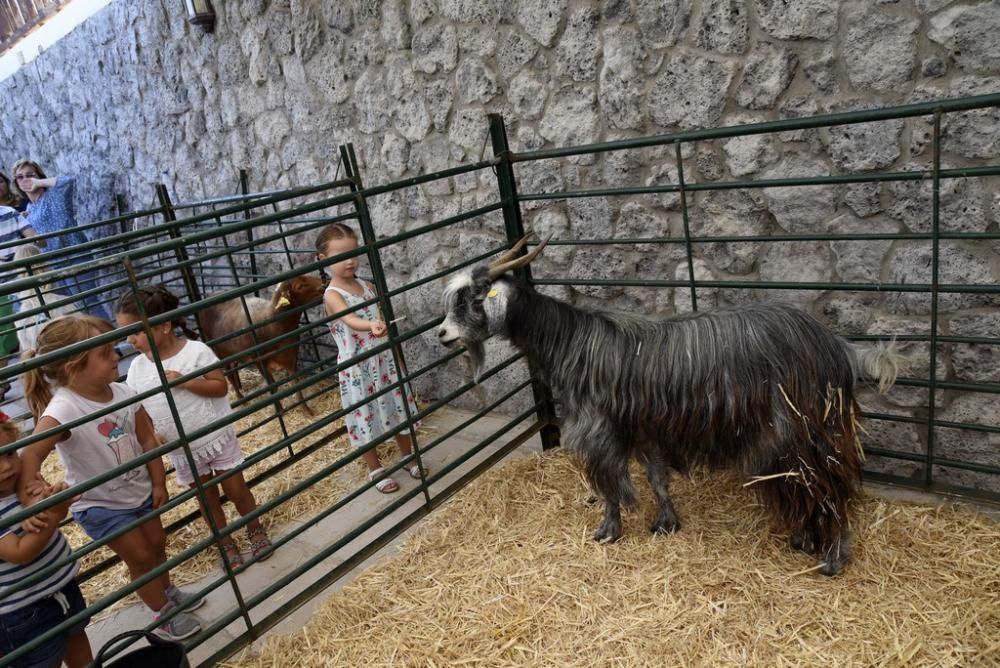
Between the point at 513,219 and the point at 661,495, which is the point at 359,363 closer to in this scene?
the point at 513,219

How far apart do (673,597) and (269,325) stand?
11.1ft

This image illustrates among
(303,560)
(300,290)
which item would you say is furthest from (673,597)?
(300,290)

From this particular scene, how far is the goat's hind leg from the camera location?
3020 millimetres

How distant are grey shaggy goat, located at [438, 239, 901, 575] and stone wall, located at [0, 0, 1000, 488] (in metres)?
0.65

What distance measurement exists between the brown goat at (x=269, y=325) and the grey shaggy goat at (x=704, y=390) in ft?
7.79

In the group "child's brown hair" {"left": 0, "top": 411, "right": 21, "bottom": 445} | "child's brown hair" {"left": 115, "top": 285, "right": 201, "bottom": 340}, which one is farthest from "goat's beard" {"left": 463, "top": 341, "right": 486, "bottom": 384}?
"child's brown hair" {"left": 0, "top": 411, "right": 21, "bottom": 445}

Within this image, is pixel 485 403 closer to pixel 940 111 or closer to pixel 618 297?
pixel 618 297

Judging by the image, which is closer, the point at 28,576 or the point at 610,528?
the point at 28,576

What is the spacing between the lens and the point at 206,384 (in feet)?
10.4

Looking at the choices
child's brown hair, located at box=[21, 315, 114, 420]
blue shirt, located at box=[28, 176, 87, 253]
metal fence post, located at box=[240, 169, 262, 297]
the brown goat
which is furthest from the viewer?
blue shirt, located at box=[28, 176, 87, 253]

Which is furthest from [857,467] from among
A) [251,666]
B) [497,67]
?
[497,67]

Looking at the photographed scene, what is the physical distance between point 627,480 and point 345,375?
73.0 inches

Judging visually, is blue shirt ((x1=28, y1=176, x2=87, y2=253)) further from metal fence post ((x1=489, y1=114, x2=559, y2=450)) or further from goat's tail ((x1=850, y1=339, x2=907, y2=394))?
goat's tail ((x1=850, y1=339, x2=907, y2=394))

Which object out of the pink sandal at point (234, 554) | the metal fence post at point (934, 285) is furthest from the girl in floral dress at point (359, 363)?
the metal fence post at point (934, 285)
